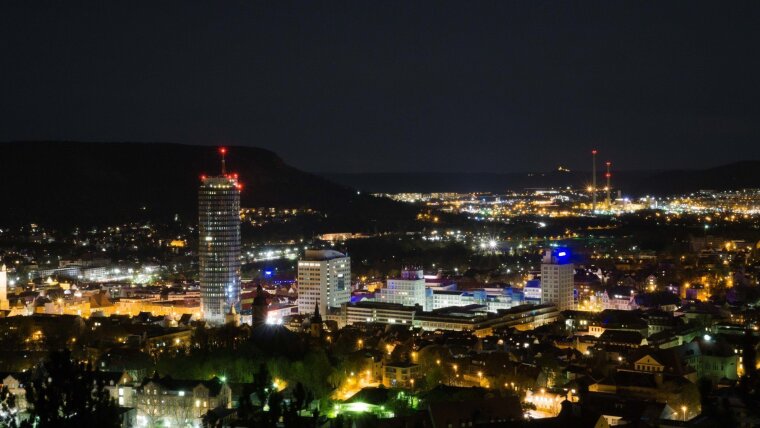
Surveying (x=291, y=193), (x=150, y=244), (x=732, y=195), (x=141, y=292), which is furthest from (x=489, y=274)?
(x=732, y=195)

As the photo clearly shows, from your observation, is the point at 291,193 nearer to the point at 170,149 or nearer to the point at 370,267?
the point at 170,149

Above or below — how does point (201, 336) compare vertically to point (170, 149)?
below

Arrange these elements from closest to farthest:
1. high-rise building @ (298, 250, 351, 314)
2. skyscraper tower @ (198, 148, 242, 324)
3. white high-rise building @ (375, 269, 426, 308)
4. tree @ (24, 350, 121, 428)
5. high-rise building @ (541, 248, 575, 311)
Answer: tree @ (24, 350, 121, 428) < skyscraper tower @ (198, 148, 242, 324) < high-rise building @ (298, 250, 351, 314) < high-rise building @ (541, 248, 575, 311) < white high-rise building @ (375, 269, 426, 308)

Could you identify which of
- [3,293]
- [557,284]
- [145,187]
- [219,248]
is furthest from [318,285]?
[145,187]

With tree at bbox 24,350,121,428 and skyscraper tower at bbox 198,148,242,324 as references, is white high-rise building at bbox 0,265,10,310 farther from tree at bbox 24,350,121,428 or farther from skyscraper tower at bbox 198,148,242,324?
tree at bbox 24,350,121,428

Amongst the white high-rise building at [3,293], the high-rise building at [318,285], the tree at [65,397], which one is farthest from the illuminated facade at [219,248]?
the tree at [65,397]

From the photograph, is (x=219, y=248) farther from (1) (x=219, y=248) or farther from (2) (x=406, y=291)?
(2) (x=406, y=291)

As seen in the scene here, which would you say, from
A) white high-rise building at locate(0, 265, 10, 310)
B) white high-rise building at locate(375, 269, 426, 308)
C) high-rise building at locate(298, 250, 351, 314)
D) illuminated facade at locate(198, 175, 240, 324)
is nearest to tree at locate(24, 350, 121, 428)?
illuminated facade at locate(198, 175, 240, 324)
